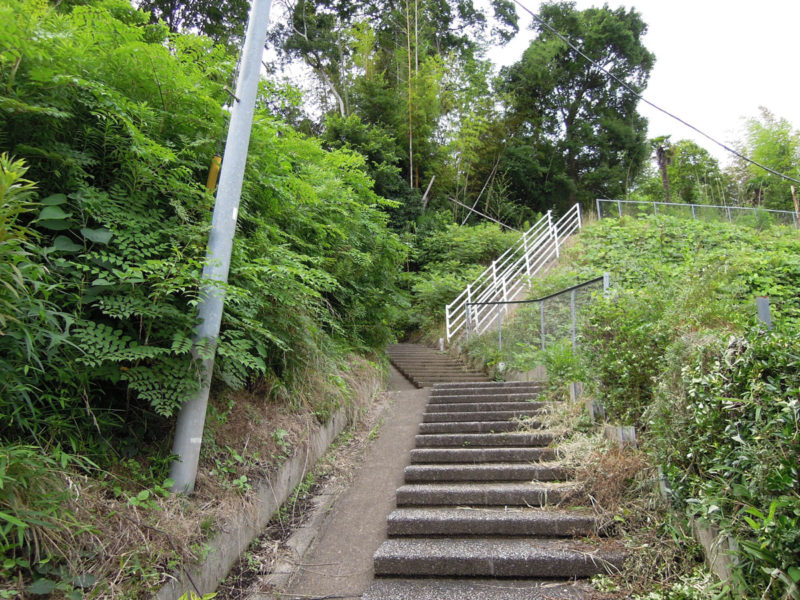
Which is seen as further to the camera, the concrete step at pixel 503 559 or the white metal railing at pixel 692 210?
the white metal railing at pixel 692 210

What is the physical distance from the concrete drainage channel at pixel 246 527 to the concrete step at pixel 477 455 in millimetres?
999

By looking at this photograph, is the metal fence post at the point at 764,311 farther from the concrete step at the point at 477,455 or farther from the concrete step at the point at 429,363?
the concrete step at the point at 429,363

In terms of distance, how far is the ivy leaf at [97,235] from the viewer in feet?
7.55

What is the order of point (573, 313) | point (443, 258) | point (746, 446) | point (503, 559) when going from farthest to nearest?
point (443, 258)
point (573, 313)
point (503, 559)
point (746, 446)

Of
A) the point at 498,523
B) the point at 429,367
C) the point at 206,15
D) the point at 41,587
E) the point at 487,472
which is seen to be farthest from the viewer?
the point at 206,15

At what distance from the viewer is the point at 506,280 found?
1198 cm

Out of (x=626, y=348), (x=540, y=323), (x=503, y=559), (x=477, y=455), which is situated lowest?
(x=503, y=559)

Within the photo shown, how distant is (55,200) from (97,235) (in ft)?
0.81

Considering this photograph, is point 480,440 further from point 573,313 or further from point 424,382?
point 424,382

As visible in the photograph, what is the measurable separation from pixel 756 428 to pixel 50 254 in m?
3.59

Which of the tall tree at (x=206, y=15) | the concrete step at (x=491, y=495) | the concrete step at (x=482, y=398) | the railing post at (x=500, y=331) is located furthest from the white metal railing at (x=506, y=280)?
the tall tree at (x=206, y=15)

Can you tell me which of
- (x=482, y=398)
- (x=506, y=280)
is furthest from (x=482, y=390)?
(x=506, y=280)

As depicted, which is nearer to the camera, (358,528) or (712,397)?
(712,397)

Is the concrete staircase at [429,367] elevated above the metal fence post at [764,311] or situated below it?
below
